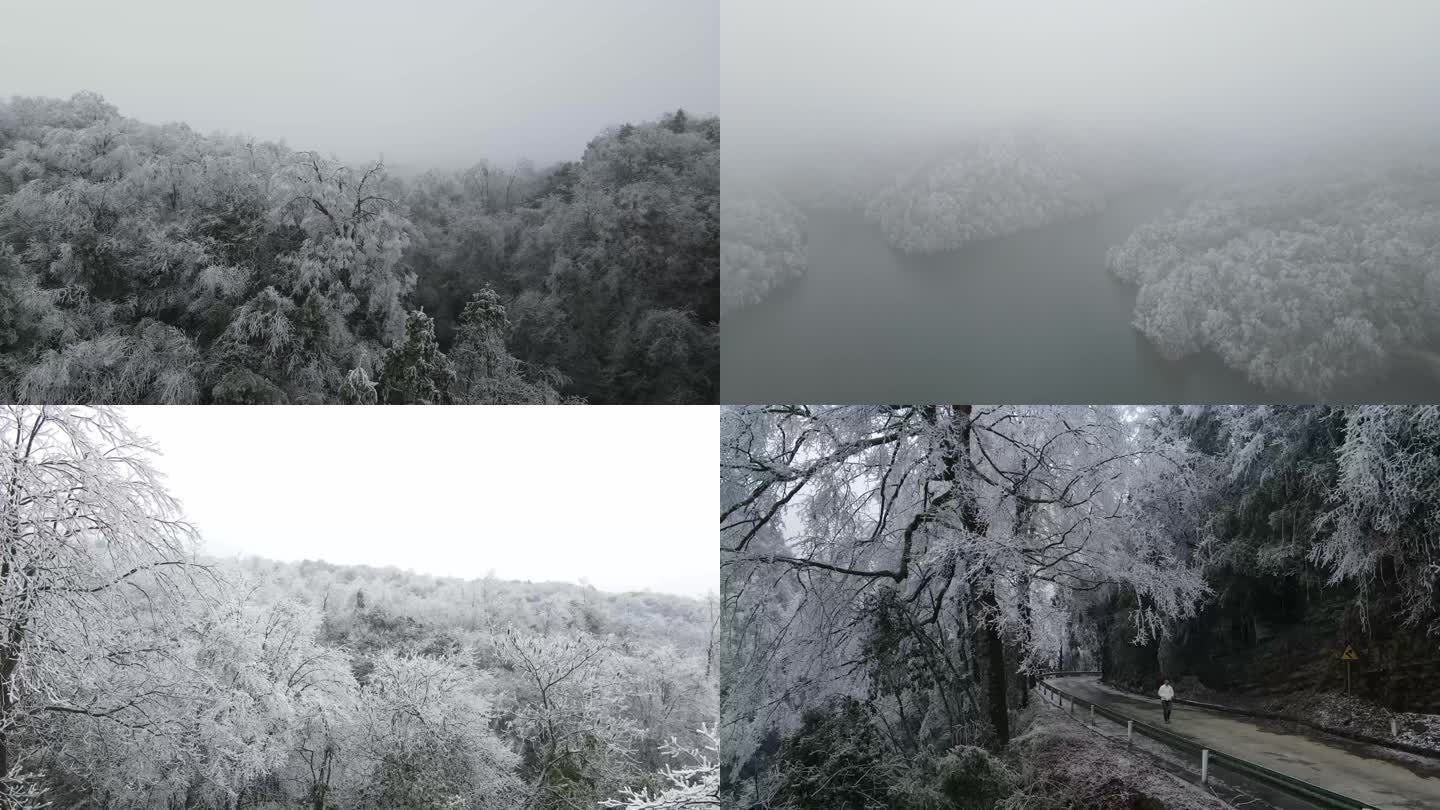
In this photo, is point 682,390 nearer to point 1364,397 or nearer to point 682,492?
point 682,492

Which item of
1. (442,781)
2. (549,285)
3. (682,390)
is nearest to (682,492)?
(682,390)

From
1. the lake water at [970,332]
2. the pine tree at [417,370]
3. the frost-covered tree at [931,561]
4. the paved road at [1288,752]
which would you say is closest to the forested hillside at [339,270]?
the pine tree at [417,370]

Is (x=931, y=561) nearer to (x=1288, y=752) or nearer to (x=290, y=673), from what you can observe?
(x=1288, y=752)

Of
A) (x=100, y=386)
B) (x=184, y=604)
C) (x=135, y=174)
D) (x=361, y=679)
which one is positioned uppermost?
(x=135, y=174)

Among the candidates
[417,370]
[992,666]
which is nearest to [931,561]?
[992,666]

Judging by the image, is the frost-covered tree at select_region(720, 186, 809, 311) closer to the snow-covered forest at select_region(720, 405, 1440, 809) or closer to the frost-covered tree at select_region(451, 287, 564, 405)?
the snow-covered forest at select_region(720, 405, 1440, 809)
